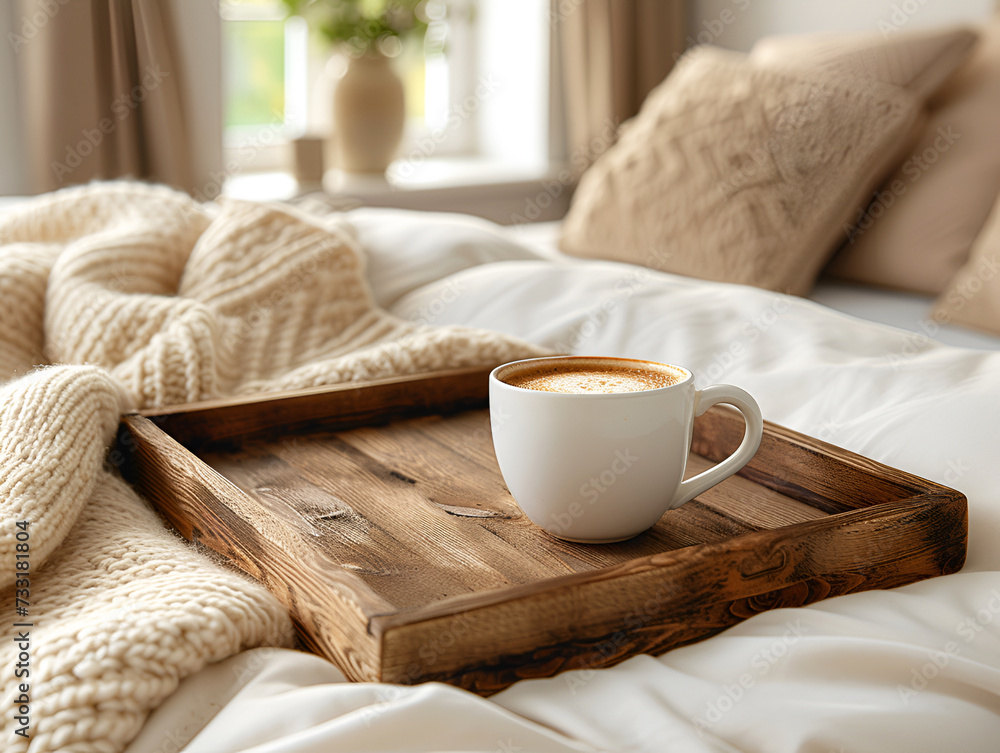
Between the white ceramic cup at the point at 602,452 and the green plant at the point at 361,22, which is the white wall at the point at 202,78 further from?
the white ceramic cup at the point at 602,452

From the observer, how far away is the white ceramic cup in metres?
0.54

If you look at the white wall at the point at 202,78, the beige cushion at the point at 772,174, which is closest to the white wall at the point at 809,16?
the beige cushion at the point at 772,174

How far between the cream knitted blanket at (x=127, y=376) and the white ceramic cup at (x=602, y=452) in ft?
0.55

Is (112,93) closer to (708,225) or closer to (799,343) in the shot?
(708,225)

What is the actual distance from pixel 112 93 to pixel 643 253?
138 cm

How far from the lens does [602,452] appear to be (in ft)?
1.79

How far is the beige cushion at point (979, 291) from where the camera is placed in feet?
4.19

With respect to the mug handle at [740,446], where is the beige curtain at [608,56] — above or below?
above

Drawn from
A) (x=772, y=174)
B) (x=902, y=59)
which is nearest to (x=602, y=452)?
(x=772, y=174)

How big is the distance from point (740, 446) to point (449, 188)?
223cm

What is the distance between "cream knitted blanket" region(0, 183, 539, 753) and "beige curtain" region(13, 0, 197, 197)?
1.17 meters

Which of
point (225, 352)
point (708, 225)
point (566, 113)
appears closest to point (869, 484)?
point (225, 352)

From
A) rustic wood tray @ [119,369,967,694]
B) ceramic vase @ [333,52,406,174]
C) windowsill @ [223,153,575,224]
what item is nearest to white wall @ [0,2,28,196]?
windowsill @ [223,153,575,224]

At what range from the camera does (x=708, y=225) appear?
1.57 metres
